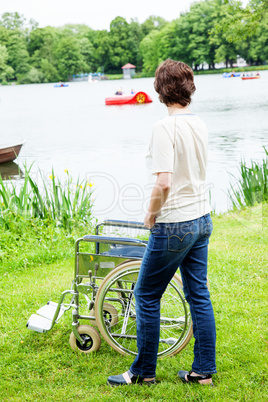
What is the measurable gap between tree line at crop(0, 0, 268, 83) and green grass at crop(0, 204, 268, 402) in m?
77.4

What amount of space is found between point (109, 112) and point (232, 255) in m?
36.1

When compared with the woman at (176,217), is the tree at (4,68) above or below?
above

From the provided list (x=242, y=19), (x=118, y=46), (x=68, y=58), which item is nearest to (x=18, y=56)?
(x=68, y=58)

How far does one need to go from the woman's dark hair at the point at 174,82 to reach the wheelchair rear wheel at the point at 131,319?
3.29 ft

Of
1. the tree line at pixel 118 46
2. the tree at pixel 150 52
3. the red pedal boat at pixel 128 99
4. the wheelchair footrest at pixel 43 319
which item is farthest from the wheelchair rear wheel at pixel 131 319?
the tree at pixel 150 52

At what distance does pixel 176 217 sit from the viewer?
2281 mm

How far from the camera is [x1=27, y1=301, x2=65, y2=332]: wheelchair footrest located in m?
3.07

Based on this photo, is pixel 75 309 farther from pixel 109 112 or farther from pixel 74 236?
pixel 109 112

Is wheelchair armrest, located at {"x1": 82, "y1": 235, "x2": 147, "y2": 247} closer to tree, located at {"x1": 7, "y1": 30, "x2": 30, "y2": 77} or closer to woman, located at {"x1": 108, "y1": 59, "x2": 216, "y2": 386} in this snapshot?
woman, located at {"x1": 108, "y1": 59, "x2": 216, "y2": 386}

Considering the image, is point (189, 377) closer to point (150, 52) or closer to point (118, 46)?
point (150, 52)

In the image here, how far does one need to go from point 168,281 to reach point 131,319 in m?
1.01

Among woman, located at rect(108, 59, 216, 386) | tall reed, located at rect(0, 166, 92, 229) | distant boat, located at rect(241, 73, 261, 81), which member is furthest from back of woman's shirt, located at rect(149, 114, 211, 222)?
distant boat, located at rect(241, 73, 261, 81)

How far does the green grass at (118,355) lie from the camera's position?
2541 mm

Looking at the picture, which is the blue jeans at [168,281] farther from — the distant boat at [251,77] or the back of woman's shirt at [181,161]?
the distant boat at [251,77]
